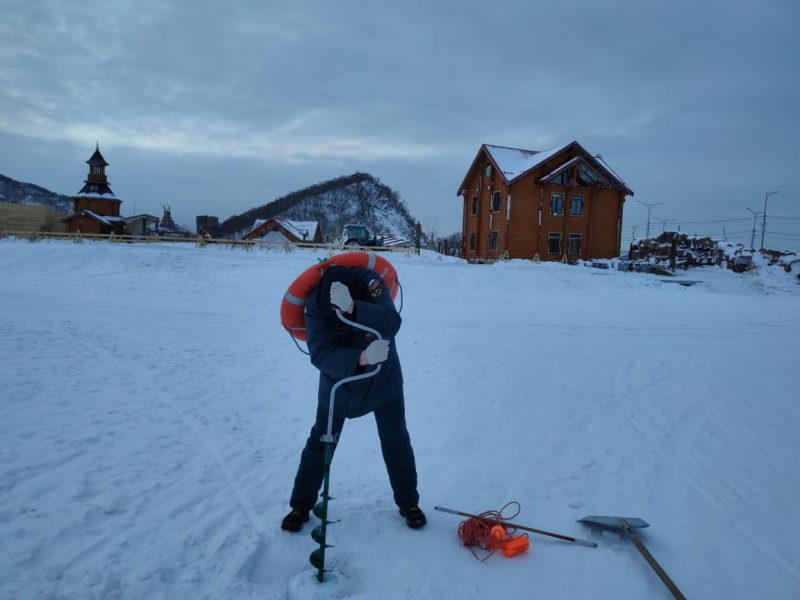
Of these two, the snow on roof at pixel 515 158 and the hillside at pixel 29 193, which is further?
the hillside at pixel 29 193

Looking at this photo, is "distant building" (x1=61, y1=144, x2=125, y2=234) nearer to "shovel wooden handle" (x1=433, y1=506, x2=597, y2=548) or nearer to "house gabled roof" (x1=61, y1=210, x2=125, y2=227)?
"house gabled roof" (x1=61, y1=210, x2=125, y2=227)

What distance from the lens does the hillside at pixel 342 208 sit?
4186 inches

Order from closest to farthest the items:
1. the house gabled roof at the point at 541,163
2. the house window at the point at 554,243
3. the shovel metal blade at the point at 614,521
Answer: the shovel metal blade at the point at 614,521
the house gabled roof at the point at 541,163
the house window at the point at 554,243

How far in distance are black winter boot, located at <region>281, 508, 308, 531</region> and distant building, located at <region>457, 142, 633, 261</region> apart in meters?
28.4

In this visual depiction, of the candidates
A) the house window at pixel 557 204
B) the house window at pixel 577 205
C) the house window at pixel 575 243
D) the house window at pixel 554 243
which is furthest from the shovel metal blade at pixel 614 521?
the house window at pixel 577 205

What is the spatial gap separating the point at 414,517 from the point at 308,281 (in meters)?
1.93

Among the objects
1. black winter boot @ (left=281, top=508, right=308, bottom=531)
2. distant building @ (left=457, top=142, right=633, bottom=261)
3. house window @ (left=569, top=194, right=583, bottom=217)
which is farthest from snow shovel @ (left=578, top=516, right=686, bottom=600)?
house window @ (left=569, top=194, right=583, bottom=217)

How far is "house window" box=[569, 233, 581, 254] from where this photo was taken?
3244cm

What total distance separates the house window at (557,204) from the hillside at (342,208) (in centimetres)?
6960

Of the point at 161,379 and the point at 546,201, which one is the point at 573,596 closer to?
the point at 161,379

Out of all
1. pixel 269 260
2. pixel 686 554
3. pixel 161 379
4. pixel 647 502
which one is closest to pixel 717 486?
pixel 647 502

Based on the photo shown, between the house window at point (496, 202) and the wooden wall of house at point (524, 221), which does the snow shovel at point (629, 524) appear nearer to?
the wooden wall of house at point (524, 221)

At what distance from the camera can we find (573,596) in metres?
2.96

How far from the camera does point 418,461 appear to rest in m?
4.82
